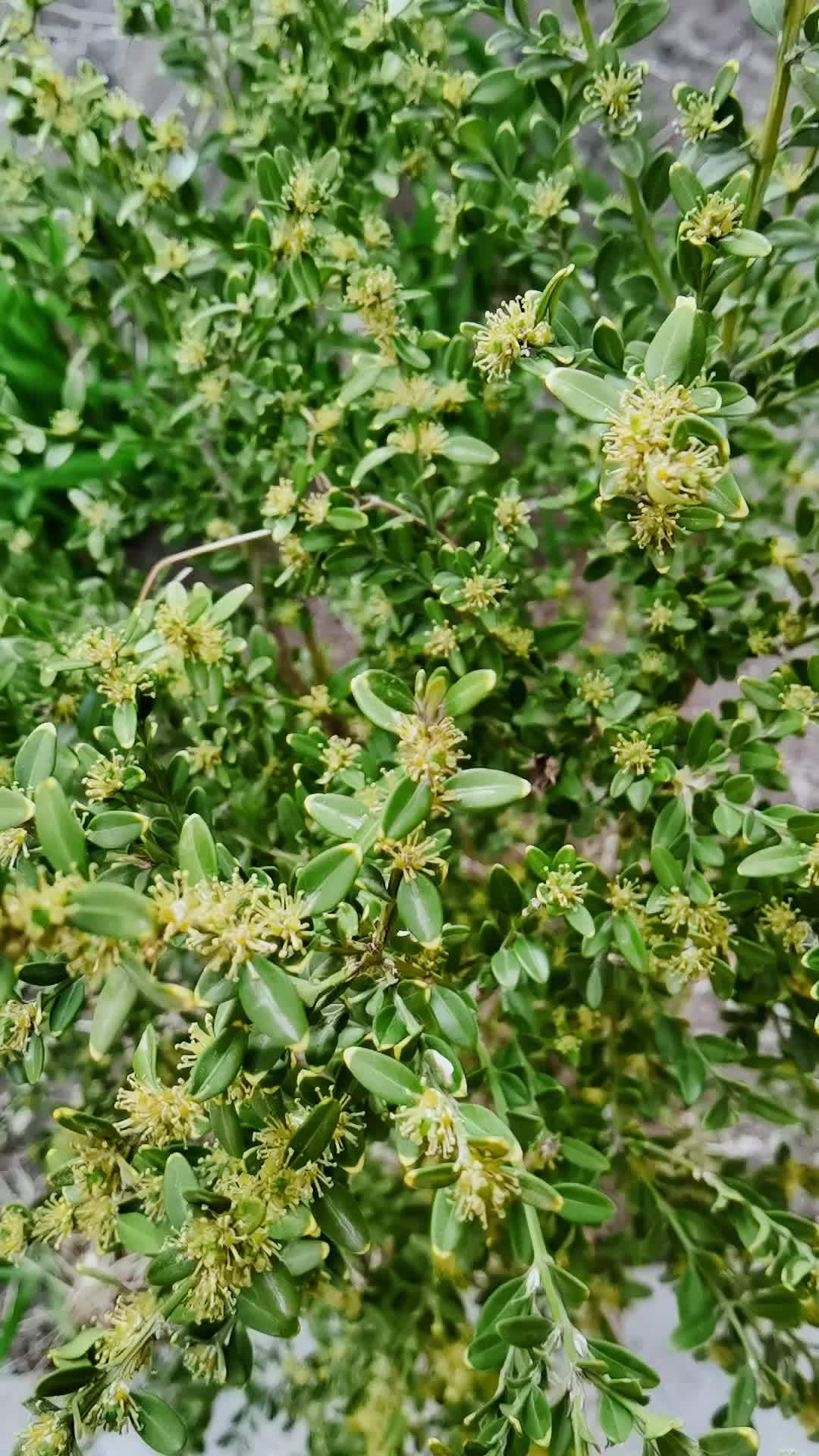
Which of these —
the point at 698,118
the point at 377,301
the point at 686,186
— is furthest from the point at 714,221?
the point at 377,301

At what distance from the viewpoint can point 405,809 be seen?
429 mm

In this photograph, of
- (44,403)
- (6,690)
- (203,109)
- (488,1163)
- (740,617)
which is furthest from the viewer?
(44,403)

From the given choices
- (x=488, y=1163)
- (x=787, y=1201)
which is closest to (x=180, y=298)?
(x=488, y=1163)

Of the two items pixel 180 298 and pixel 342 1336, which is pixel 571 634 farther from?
pixel 342 1336

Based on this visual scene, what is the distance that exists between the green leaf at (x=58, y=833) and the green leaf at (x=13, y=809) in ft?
0.04

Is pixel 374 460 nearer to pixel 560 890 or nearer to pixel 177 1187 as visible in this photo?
pixel 560 890

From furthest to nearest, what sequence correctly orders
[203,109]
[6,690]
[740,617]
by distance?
[203,109] → [740,617] → [6,690]

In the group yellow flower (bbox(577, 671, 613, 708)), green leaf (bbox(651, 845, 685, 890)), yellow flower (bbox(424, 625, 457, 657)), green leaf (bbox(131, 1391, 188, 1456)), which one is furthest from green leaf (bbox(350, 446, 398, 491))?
green leaf (bbox(131, 1391, 188, 1456))

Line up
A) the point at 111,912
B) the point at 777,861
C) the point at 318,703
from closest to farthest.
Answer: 1. the point at 111,912
2. the point at 777,861
3. the point at 318,703

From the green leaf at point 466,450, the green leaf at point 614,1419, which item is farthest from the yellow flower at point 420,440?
the green leaf at point 614,1419

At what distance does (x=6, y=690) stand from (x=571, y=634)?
0.43 meters

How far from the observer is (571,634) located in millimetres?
770

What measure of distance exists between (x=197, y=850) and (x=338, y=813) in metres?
0.08

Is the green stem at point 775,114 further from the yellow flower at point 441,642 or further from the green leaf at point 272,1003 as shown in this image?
the green leaf at point 272,1003
